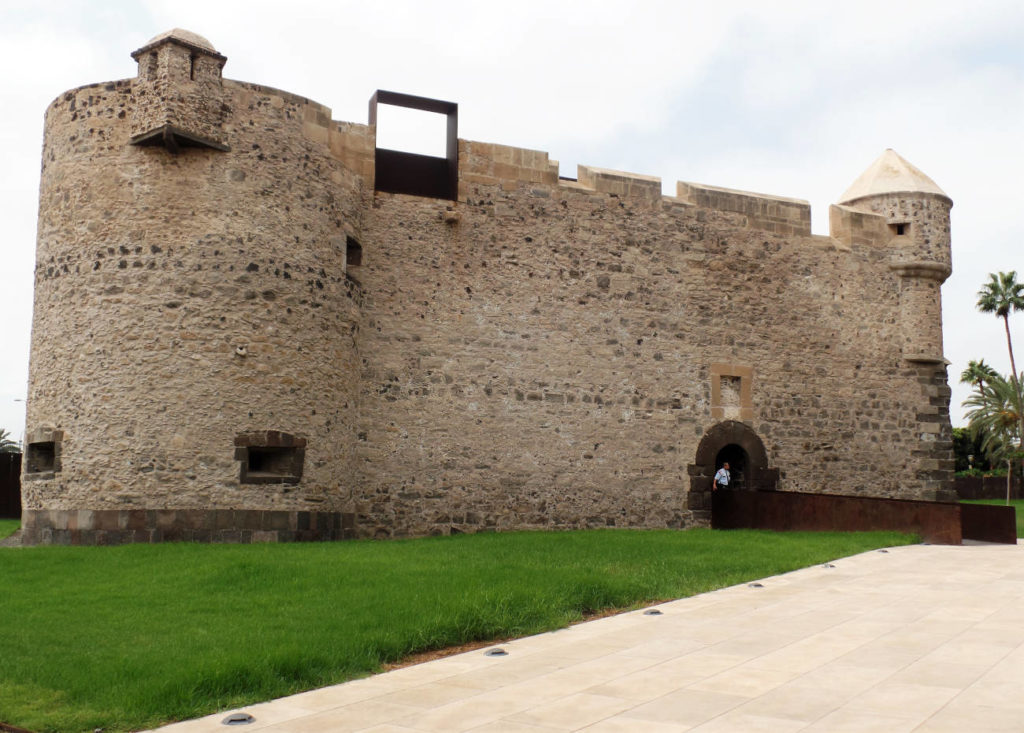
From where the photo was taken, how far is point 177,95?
474 inches

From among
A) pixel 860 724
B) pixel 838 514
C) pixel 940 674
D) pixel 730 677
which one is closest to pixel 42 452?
pixel 730 677

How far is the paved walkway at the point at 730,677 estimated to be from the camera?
4691 mm

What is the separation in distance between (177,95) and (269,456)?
4.44 m

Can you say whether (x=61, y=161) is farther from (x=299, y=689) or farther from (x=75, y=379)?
(x=299, y=689)

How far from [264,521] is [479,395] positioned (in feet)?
13.0

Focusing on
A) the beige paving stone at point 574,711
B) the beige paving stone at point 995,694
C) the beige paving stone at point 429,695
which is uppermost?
the beige paving stone at point 995,694

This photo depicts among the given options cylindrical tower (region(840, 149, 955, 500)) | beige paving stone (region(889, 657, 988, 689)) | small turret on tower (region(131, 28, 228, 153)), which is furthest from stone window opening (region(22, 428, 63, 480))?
cylindrical tower (region(840, 149, 955, 500))

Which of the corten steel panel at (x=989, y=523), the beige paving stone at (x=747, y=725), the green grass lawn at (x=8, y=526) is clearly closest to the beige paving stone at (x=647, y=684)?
the beige paving stone at (x=747, y=725)

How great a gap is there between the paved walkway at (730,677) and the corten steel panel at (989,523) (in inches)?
221

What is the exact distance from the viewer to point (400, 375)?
47.1 ft

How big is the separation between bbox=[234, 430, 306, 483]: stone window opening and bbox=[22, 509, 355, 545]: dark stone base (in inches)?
16.2

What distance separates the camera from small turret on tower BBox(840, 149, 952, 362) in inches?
728

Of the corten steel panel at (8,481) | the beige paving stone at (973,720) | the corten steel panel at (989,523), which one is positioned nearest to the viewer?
the beige paving stone at (973,720)

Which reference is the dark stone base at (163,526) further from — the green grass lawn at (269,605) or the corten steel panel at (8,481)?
the corten steel panel at (8,481)
